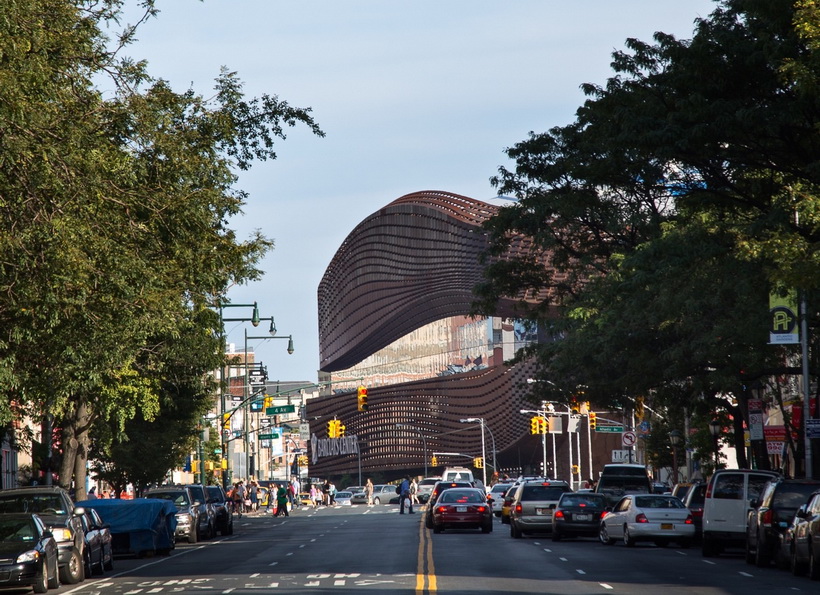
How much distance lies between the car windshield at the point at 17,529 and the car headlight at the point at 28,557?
595mm

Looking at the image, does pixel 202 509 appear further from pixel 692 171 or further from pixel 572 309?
pixel 692 171

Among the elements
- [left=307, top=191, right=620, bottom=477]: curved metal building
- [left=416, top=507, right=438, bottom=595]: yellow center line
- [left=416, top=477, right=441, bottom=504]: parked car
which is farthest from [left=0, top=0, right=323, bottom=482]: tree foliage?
[left=307, top=191, right=620, bottom=477]: curved metal building

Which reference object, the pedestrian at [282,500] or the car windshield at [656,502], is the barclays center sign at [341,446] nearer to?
the pedestrian at [282,500]

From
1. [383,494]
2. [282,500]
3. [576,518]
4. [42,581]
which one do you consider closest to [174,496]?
[576,518]

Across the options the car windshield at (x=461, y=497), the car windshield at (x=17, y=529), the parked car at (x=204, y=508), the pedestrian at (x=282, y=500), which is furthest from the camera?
the pedestrian at (x=282, y=500)

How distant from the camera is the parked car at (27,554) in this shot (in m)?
21.9

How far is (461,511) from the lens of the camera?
42375 mm

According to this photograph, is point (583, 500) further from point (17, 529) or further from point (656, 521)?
point (17, 529)

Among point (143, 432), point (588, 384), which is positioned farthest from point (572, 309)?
point (143, 432)

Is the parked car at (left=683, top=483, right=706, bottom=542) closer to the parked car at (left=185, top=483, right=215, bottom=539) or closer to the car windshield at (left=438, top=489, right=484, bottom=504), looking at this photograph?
the car windshield at (left=438, top=489, right=484, bottom=504)

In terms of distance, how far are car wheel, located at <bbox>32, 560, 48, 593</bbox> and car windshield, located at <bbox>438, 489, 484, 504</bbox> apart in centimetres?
2157

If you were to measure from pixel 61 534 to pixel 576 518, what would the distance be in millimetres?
17169

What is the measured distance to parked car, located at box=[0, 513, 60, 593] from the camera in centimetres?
2189

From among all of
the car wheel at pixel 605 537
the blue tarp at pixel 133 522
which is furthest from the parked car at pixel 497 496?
the blue tarp at pixel 133 522
